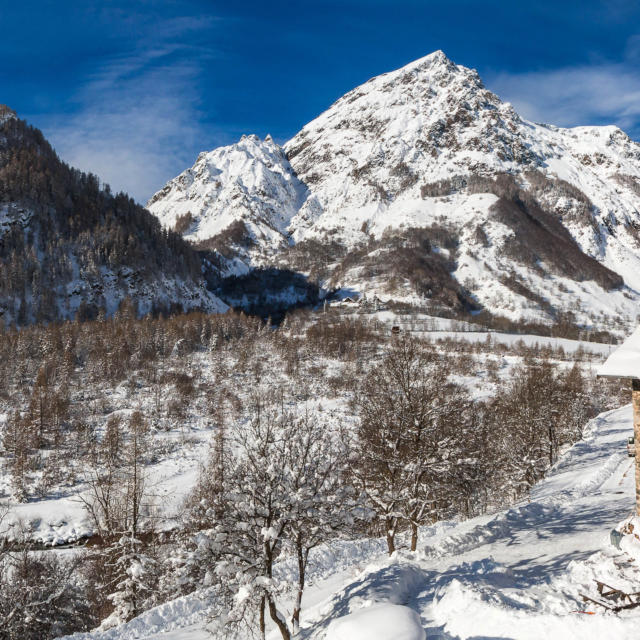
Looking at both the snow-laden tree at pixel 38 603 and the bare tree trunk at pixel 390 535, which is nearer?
the snow-laden tree at pixel 38 603

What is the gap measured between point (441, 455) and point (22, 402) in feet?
239

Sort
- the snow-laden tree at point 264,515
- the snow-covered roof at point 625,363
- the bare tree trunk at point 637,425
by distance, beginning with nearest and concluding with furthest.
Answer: the snow-laden tree at point 264,515 → the snow-covered roof at point 625,363 → the bare tree trunk at point 637,425

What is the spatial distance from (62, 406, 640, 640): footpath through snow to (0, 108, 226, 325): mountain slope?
4898 inches

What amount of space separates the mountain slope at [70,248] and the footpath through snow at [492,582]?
12440 centimetres

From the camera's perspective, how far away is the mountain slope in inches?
5027

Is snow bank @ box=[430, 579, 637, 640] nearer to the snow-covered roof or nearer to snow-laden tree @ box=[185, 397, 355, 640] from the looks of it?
snow-laden tree @ box=[185, 397, 355, 640]

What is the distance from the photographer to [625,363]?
13672 mm

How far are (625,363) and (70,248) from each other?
15631 centimetres

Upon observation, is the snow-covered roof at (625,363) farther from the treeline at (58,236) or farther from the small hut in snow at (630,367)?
the treeline at (58,236)

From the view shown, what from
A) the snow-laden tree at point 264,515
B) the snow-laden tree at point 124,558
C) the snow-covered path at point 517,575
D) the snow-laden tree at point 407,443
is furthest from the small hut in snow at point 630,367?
the snow-laden tree at point 124,558

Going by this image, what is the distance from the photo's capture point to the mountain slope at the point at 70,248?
128 meters

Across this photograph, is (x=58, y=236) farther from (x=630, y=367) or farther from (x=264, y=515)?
(x=630, y=367)

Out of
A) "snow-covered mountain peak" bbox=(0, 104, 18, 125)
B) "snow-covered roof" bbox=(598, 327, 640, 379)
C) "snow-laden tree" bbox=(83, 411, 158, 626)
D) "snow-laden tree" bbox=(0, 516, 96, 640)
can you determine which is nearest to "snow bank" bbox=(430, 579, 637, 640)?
"snow-covered roof" bbox=(598, 327, 640, 379)

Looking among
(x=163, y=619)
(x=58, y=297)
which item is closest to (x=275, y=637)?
(x=163, y=619)
